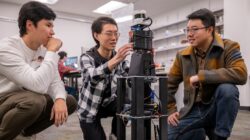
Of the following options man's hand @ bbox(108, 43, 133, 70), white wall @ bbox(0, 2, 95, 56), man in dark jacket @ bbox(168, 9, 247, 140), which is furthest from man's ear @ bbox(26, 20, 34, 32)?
white wall @ bbox(0, 2, 95, 56)

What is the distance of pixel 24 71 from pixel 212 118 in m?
0.99

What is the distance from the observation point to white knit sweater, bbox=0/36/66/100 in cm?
112

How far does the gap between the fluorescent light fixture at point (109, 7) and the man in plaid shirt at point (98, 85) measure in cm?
499

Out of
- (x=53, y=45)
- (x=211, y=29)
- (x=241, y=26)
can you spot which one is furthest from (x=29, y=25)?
(x=241, y=26)

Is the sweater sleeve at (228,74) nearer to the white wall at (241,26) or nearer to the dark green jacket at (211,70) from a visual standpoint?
the dark green jacket at (211,70)

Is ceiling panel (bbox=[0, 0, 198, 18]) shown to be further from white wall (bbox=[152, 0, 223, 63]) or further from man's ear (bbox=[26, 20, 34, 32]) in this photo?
man's ear (bbox=[26, 20, 34, 32])

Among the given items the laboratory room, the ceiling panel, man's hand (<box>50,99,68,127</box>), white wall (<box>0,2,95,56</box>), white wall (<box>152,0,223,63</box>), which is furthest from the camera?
white wall (<box>0,2,95,56</box>)

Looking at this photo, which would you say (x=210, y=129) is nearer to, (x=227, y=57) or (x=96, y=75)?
(x=227, y=57)

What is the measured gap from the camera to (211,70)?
52.6 inches

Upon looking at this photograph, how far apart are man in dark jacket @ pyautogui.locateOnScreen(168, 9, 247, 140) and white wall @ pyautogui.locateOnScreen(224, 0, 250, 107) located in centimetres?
343

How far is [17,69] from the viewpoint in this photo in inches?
44.6

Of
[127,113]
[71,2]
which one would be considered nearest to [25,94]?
[127,113]

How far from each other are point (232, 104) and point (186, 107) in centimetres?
30

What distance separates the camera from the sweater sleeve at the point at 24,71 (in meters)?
1.12
